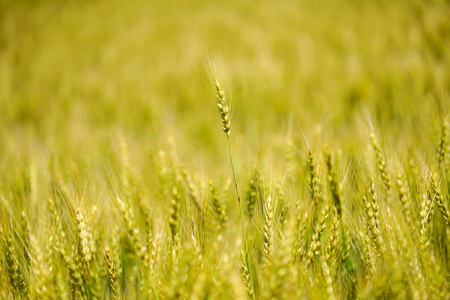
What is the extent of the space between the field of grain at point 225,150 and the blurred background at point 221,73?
2cm

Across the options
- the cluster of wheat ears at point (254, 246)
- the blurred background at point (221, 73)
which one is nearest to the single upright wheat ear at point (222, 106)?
the cluster of wheat ears at point (254, 246)

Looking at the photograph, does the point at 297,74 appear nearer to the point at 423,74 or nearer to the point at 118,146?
the point at 423,74

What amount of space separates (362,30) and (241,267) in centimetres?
310

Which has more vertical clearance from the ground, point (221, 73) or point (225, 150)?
point (225, 150)

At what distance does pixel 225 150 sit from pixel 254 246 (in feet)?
2.18

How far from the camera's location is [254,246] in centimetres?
87

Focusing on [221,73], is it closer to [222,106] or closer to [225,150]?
[222,106]

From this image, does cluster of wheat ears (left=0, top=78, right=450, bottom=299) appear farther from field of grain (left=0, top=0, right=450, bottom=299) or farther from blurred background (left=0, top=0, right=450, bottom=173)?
blurred background (left=0, top=0, right=450, bottom=173)

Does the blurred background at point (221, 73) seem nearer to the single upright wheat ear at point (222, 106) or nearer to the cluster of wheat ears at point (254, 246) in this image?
the single upright wheat ear at point (222, 106)

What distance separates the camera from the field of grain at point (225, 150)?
2.13 ft

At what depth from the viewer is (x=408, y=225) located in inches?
27.8

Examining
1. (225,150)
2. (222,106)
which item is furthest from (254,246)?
(225,150)

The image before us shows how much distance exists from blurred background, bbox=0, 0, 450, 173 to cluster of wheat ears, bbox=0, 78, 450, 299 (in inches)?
11.3

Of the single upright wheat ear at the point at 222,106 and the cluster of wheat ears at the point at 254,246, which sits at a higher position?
the single upright wheat ear at the point at 222,106
